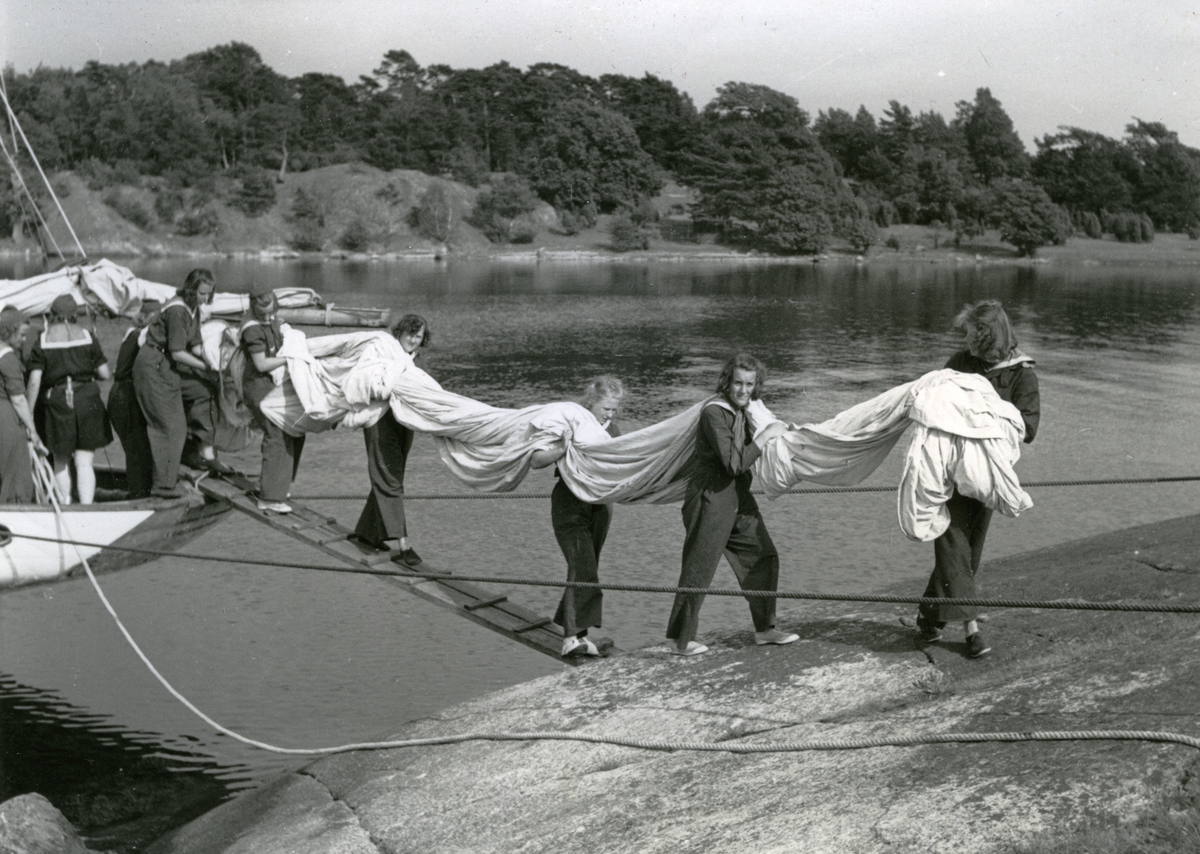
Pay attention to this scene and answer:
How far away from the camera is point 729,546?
7293mm

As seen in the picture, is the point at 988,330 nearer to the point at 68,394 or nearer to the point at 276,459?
the point at 276,459

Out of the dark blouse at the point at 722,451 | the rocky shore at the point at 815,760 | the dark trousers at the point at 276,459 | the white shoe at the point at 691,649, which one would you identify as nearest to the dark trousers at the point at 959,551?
the rocky shore at the point at 815,760

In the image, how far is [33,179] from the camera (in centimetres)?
8225

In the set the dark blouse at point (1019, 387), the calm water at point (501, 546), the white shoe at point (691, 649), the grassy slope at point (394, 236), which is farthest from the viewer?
the grassy slope at point (394, 236)

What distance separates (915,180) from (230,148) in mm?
57319

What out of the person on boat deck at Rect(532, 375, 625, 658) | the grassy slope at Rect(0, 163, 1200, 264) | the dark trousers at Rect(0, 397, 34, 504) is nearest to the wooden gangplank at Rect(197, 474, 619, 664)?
the person on boat deck at Rect(532, 375, 625, 658)

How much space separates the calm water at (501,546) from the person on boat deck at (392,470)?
1.56m

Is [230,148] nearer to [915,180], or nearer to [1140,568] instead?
[915,180]

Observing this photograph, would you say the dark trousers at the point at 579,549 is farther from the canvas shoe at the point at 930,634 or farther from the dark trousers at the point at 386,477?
the canvas shoe at the point at 930,634

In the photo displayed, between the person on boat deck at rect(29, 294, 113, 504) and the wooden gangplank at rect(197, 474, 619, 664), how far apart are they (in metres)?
1.16

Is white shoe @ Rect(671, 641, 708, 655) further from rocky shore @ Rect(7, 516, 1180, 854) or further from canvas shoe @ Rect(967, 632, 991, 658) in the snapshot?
canvas shoe @ Rect(967, 632, 991, 658)

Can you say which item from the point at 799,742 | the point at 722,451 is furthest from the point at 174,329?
the point at 799,742

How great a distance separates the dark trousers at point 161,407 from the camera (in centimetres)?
1076

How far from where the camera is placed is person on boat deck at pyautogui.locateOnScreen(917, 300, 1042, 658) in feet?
21.4
